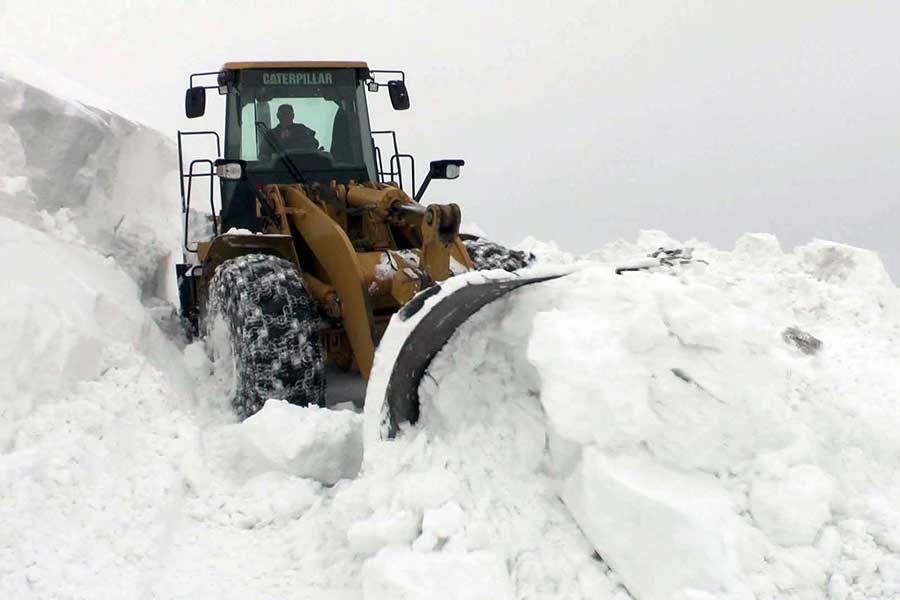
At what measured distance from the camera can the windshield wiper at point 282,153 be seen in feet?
19.0

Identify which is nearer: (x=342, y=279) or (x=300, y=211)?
(x=342, y=279)

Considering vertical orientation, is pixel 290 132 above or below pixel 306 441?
above

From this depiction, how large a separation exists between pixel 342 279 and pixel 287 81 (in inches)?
86.7

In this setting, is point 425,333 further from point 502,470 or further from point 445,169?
point 445,169

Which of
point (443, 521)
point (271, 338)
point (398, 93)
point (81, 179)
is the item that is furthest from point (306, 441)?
point (81, 179)

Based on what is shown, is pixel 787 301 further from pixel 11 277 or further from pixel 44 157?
pixel 44 157

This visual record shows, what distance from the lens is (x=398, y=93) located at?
6.40 m

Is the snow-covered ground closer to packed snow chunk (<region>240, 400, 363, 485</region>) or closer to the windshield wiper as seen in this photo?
packed snow chunk (<region>240, 400, 363, 485</region>)

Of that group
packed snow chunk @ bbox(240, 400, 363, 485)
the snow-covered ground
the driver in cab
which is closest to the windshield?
the driver in cab

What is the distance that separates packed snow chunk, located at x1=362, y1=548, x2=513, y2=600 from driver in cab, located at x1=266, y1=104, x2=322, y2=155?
12.9 ft

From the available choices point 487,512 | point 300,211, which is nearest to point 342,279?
point 300,211

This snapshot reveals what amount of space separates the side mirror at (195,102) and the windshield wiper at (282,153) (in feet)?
1.58

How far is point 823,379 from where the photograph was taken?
146 inches

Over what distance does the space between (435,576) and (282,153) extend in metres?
3.91
